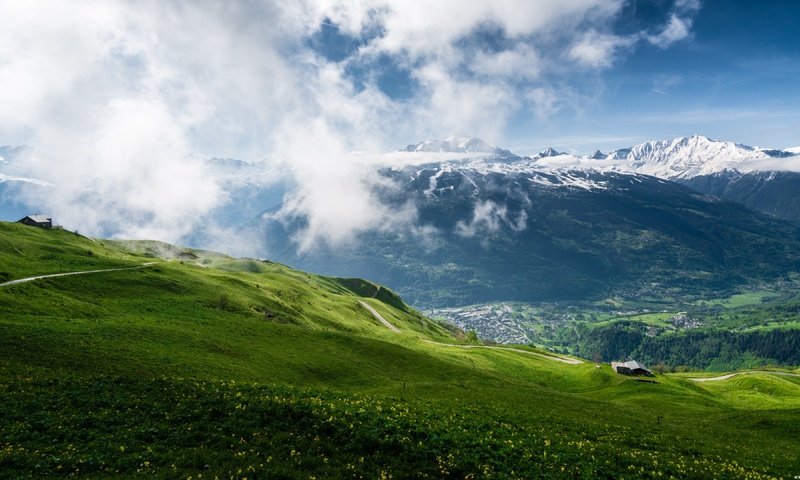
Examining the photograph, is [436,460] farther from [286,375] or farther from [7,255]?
[7,255]

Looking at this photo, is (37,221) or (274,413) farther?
(37,221)

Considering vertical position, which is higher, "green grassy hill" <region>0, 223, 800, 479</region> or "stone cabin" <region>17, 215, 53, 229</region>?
"stone cabin" <region>17, 215, 53, 229</region>

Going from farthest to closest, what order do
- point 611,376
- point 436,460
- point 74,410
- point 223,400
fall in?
point 611,376, point 223,400, point 74,410, point 436,460

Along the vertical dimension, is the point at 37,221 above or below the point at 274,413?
above

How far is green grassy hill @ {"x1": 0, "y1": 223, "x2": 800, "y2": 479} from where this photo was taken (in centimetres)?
2339

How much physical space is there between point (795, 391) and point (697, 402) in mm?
50037

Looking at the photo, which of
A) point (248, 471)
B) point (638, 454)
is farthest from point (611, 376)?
point (248, 471)

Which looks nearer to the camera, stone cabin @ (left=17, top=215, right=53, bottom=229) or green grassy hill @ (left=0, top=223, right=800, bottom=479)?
green grassy hill @ (left=0, top=223, right=800, bottom=479)

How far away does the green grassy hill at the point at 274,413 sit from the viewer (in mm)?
23391

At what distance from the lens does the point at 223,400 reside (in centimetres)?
2977

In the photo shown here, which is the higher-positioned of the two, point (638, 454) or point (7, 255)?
point (7, 255)

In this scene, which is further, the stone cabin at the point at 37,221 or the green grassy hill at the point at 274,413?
the stone cabin at the point at 37,221

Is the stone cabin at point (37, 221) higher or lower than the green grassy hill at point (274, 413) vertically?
higher

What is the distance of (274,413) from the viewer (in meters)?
28.4
